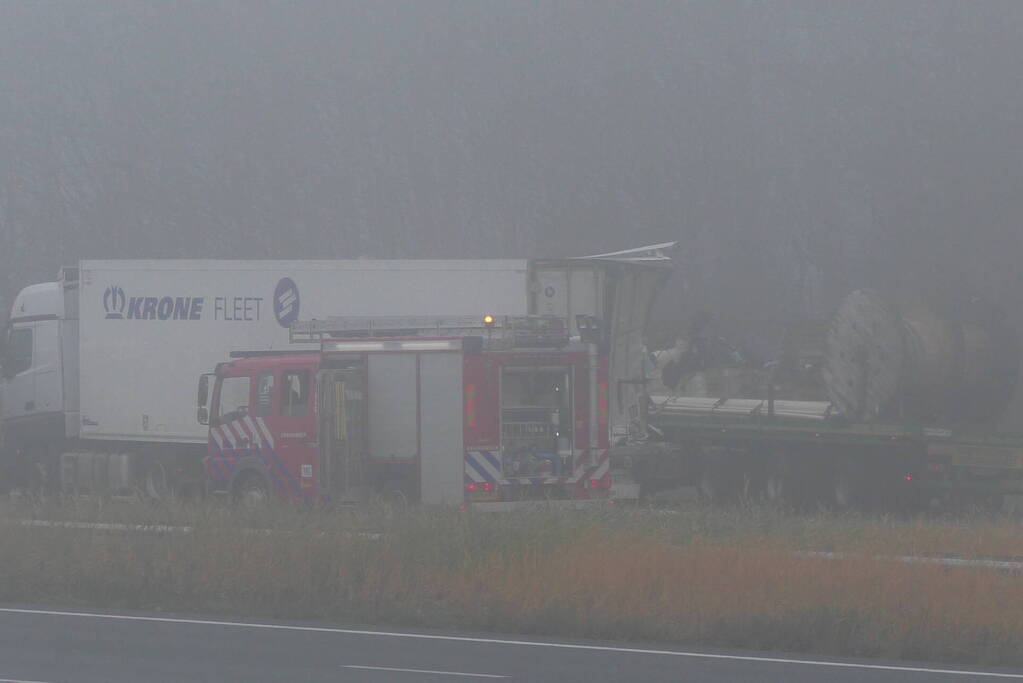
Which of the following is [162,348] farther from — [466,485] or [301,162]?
[301,162]

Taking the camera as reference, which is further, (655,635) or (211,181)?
(211,181)

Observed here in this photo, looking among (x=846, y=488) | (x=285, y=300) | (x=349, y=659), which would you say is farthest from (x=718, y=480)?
(x=349, y=659)

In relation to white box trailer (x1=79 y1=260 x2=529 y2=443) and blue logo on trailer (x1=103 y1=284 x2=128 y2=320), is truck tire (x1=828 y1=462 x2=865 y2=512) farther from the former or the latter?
blue logo on trailer (x1=103 y1=284 x2=128 y2=320)

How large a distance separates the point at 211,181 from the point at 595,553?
58586 millimetres

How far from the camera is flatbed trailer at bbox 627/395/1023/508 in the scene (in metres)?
19.9

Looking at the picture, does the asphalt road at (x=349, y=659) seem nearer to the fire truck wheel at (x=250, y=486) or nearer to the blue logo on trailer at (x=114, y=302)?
the fire truck wheel at (x=250, y=486)

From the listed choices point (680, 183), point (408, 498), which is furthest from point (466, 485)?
point (680, 183)

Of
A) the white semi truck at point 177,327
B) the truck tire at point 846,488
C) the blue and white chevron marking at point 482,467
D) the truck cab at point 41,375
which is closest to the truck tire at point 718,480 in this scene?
the truck tire at point 846,488

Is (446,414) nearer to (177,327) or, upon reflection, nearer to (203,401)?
(203,401)

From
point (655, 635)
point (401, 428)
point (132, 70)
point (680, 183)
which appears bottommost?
point (655, 635)

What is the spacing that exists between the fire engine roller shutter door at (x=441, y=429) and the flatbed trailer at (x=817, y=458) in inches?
190

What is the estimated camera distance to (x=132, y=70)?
245 ft

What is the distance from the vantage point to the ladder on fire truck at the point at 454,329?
57.3 feet

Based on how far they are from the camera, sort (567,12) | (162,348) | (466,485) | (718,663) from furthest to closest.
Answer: (567,12)
(162,348)
(466,485)
(718,663)
